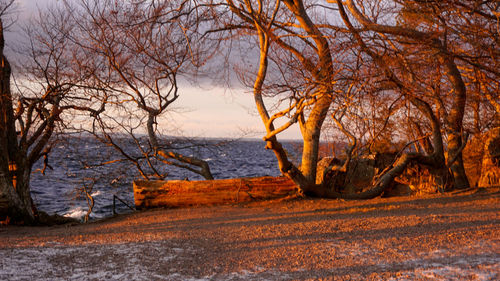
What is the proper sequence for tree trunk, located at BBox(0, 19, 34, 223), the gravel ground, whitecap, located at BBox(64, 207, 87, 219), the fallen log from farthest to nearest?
whitecap, located at BBox(64, 207, 87, 219) → the fallen log → tree trunk, located at BBox(0, 19, 34, 223) → the gravel ground

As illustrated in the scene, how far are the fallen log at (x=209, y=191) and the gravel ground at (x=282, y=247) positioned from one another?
182 centimetres

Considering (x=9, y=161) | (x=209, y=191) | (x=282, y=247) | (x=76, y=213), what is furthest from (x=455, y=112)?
(x=76, y=213)

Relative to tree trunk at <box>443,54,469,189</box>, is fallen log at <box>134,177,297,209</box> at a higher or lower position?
lower

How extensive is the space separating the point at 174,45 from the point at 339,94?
505 centimetres

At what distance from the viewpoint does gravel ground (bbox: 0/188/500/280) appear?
16.1 ft

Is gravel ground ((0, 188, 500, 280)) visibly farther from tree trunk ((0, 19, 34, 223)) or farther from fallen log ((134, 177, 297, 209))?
fallen log ((134, 177, 297, 209))

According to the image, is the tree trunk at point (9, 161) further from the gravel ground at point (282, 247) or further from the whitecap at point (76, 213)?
the whitecap at point (76, 213)

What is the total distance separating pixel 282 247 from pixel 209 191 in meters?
5.11

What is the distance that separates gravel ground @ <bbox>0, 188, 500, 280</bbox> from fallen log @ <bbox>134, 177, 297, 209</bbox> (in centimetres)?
182

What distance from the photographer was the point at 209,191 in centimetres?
1085

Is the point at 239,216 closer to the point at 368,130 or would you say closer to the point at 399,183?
the point at 368,130

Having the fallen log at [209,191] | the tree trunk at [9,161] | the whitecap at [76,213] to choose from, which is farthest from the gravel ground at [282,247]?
the whitecap at [76,213]

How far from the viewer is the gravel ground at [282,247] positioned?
4.90 m

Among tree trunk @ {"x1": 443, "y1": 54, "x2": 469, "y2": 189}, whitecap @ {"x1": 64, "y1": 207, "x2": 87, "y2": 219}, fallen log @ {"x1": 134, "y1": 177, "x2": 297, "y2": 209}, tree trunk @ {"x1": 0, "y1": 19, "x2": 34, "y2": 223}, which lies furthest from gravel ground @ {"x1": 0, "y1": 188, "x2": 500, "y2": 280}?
whitecap @ {"x1": 64, "y1": 207, "x2": 87, "y2": 219}
